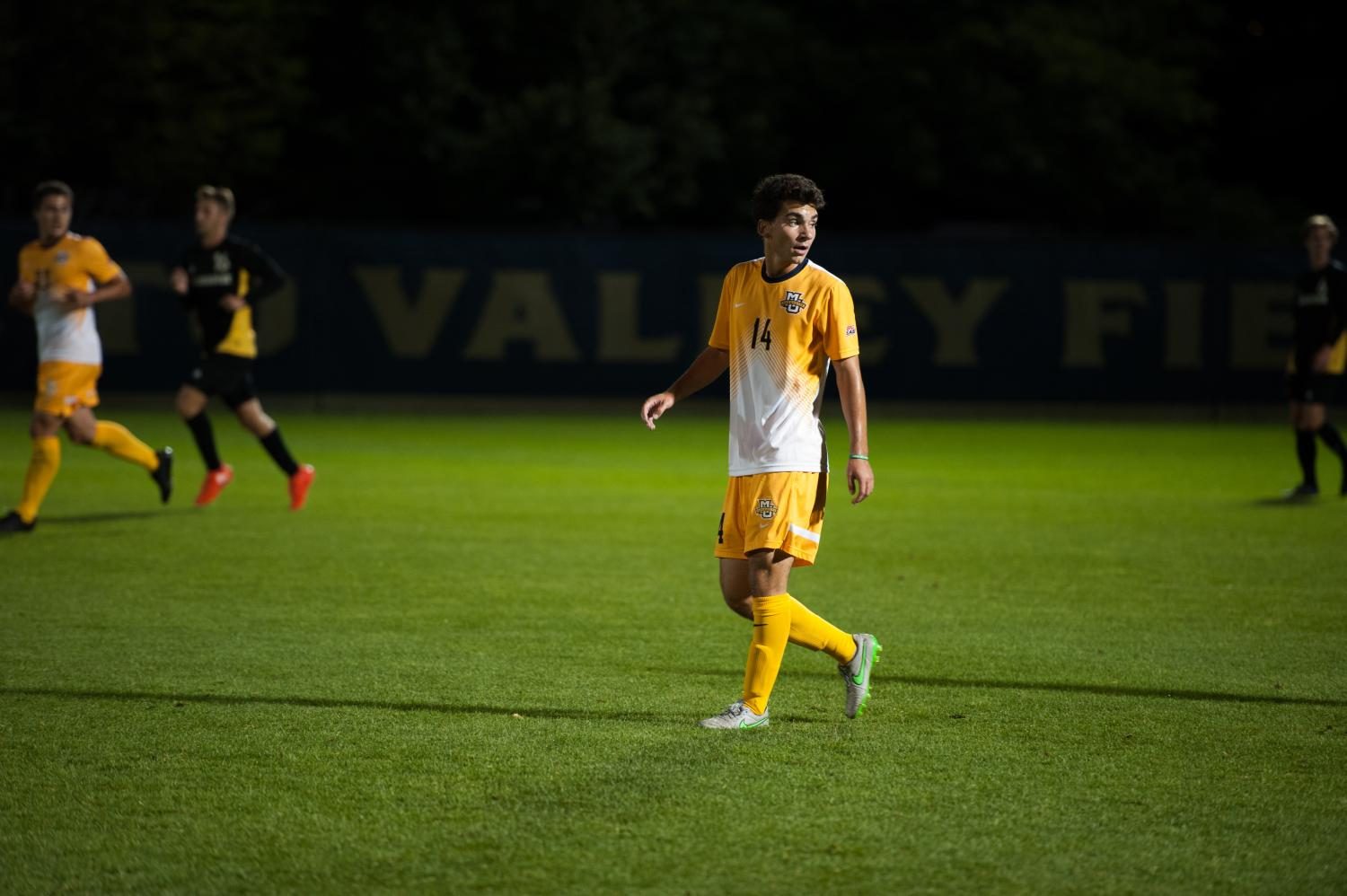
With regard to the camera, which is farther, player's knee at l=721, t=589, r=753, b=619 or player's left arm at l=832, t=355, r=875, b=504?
player's knee at l=721, t=589, r=753, b=619

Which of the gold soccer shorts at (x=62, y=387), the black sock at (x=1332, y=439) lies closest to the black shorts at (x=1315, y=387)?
the black sock at (x=1332, y=439)

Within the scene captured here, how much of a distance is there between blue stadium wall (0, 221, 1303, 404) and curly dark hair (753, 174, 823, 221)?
763 inches

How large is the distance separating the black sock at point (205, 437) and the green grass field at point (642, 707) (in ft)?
1.35

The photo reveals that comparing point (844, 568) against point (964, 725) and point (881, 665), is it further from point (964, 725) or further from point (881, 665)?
point (964, 725)

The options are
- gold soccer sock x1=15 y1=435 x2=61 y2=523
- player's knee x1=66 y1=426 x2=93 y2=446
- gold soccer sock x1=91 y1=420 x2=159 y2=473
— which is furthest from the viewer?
gold soccer sock x1=91 y1=420 x2=159 y2=473

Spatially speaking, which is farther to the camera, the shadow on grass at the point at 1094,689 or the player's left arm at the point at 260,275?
the player's left arm at the point at 260,275

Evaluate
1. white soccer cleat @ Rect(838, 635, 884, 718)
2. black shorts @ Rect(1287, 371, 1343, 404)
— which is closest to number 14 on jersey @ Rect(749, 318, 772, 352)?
white soccer cleat @ Rect(838, 635, 884, 718)

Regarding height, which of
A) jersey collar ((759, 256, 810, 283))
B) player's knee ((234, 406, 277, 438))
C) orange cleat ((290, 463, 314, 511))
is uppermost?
jersey collar ((759, 256, 810, 283))

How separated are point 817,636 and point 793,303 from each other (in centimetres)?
121

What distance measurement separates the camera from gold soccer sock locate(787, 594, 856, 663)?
6246mm

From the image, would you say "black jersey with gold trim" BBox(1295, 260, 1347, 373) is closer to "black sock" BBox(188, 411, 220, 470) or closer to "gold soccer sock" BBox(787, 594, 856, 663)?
"black sock" BBox(188, 411, 220, 470)

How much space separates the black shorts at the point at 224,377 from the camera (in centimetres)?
1264

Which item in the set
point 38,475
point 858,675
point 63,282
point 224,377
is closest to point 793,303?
point 858,675

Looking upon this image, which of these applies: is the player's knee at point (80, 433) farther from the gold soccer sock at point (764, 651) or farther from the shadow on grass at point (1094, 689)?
the gold soccer sock at point (764, 651)
